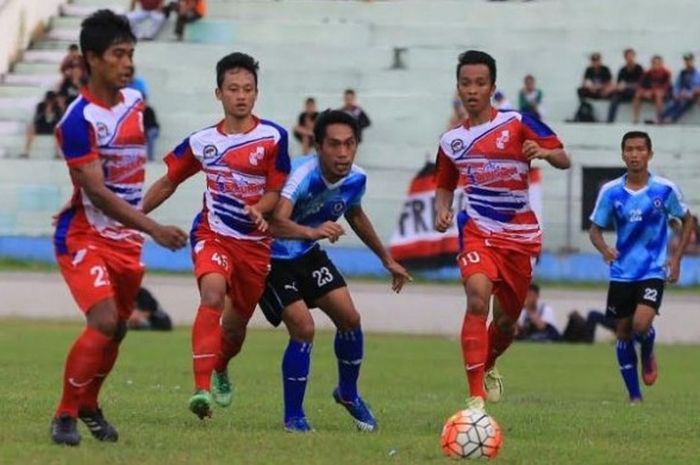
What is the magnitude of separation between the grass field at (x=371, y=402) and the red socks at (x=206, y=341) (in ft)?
1.34

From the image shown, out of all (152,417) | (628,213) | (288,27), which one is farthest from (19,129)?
(152,417)

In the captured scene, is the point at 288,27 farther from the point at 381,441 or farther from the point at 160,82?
the point at 381,441

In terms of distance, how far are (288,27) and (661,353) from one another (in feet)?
49.3

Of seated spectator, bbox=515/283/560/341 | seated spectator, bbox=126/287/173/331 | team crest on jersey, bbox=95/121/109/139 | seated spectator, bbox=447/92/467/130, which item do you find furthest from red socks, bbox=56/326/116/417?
seated spectator, bbox=447/92/467/130

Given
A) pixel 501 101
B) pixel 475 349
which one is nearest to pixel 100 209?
pixel 475 349

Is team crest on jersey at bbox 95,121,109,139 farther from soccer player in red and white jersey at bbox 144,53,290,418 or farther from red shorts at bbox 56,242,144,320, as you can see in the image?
soccer player in red and white jersey at bbox 144,53,290,418

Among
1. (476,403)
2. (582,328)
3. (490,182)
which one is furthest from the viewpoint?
(582,328)

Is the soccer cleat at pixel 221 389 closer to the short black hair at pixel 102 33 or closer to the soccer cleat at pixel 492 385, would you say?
the soccer cleat at pixel 492 385

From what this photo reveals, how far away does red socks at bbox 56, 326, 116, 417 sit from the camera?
10.2 metres

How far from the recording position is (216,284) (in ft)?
39.5

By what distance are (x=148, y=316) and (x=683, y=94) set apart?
1189 cm

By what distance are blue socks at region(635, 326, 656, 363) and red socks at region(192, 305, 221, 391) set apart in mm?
5784

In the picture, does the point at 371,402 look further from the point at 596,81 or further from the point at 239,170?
the point at 596,81

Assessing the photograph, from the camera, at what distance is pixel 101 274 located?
1020cm
